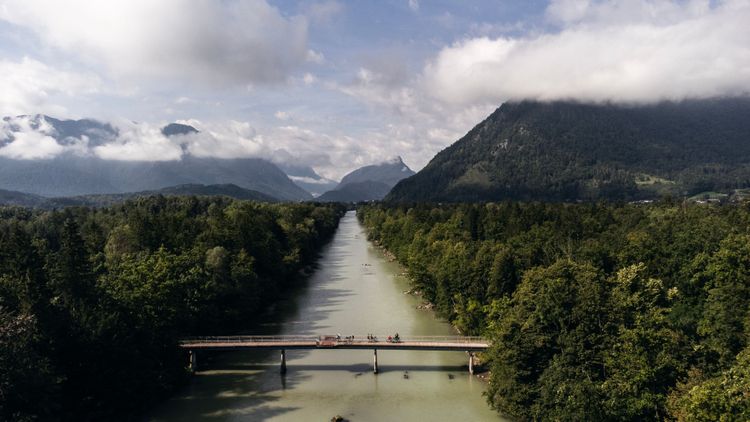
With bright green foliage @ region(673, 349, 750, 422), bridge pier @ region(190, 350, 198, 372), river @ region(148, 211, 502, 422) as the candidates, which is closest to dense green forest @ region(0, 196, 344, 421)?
bridge pier @ region(190, 350, 198, 372)

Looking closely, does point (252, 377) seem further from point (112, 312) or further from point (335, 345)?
point (112, 312)

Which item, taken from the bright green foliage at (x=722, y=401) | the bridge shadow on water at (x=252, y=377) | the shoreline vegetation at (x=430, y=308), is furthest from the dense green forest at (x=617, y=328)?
the bridge shadow on water at (x=252, y=377)

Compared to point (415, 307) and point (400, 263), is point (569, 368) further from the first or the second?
point (400, 263)

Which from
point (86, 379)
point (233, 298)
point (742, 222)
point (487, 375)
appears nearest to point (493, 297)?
point (487, 375)

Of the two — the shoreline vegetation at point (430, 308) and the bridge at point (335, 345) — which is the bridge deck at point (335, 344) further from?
the shoreline vegetation at point (430, 308)

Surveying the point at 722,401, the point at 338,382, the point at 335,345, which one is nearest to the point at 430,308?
the point at 335,345

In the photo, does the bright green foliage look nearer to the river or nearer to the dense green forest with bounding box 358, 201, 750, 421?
the dense green forest with bounding box 358, 201, 750, 421
